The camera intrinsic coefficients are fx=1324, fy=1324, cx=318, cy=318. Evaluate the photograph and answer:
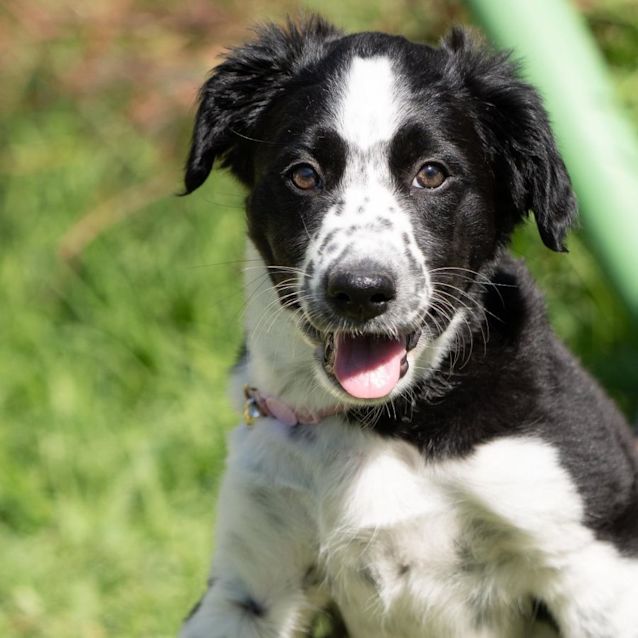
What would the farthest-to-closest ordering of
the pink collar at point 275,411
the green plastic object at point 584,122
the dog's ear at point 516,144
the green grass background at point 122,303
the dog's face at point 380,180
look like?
1. the green plastic object at point 584,122
2. the green grass background at point 122,303
3. the pink collar at point 275,411
4. the dog's ear at point 516,144
5. the dog's face at point 380,180

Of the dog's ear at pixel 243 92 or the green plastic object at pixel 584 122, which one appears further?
the green plastic object at pixel 584 122

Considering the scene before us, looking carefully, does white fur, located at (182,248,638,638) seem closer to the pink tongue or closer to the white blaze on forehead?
the pink tongue

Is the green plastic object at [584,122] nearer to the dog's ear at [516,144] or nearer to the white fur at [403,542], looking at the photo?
the dog's ear at [516,144]

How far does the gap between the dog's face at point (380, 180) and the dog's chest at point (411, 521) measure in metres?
0.27

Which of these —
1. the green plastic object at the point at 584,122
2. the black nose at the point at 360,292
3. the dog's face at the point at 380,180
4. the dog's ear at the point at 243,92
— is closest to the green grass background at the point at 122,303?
the green plastic object at the point at 584,122

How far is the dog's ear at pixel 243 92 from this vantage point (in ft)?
12.0

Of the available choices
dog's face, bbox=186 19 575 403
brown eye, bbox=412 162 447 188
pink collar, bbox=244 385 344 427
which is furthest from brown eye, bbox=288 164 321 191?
pink collar, bbox=244 385 344 427

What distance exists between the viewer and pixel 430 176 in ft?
11.0

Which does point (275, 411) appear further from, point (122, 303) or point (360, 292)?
point (122, 303)

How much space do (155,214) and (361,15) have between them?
153cm

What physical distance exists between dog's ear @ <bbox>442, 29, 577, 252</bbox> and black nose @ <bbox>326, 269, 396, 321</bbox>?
22.6 inches

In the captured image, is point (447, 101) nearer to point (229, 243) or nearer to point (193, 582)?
point (193, 582)

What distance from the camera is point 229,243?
690cm

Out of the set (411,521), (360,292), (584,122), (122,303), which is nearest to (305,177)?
(360,292)
